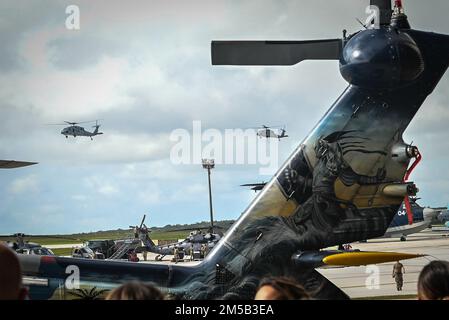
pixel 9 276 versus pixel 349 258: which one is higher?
pixel 349 258

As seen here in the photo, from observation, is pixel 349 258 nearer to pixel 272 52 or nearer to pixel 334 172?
pixel 334 172

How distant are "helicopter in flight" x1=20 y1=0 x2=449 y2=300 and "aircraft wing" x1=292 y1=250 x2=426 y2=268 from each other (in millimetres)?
31

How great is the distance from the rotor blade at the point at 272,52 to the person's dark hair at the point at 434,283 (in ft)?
11.6

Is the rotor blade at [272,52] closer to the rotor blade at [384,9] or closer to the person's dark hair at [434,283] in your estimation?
the rotor blade at [384,9]

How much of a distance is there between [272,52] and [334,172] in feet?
4.49

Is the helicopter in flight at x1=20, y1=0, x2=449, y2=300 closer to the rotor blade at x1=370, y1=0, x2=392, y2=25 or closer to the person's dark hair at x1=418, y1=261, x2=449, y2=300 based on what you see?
the rotor blade at x1=370, y1=0, x2=392, y2=25

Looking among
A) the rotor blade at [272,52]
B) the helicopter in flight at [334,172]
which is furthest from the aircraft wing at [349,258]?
the rotor blade at [272,52]

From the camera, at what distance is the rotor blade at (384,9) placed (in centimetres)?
601

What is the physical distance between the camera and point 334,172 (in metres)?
6.00

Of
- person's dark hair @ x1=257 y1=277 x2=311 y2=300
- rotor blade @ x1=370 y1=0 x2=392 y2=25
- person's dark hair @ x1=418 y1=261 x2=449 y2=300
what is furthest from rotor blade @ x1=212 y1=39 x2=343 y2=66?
person's dark hair @ x1=257 y1=277 x2=311 y2=300

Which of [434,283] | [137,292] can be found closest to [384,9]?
[434,283]

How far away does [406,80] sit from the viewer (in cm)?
602
